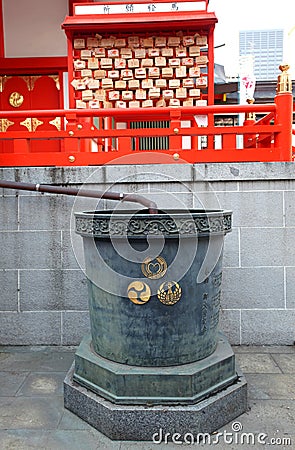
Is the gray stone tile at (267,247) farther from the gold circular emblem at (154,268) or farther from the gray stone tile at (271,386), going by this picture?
the gold circular emblem at (154,268)

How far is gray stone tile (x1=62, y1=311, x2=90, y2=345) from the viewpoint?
491 cm

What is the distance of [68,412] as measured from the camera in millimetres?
3389

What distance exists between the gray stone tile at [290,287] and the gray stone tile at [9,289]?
329cm

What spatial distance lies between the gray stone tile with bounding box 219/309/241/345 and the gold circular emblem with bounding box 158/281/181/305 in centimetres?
199

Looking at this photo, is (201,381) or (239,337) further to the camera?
(239,337)

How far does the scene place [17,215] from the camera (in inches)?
194

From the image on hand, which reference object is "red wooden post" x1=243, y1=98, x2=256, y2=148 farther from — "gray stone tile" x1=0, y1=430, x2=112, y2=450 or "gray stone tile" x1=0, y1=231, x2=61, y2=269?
"gray stone tile" x1=0, y1=430, x2=112, y2=450

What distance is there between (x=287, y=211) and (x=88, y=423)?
3.20 m

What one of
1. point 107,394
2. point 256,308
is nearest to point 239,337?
point 256,308

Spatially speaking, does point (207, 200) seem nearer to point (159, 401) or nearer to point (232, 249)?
point (232, 249)

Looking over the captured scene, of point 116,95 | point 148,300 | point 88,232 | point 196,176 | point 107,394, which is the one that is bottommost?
point 107,394

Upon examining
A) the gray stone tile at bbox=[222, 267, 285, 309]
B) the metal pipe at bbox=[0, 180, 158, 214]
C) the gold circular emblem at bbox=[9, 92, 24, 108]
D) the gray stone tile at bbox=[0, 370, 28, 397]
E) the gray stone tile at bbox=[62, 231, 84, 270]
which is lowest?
the gray stone tile at bbox=[0, 370, 28, 397]

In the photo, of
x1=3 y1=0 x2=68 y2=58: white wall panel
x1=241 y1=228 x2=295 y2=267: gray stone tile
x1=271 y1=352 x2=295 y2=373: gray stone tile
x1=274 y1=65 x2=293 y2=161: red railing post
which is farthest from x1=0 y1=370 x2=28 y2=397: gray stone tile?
x1=3 y1=0 x2=68 y2=58: white wall panel

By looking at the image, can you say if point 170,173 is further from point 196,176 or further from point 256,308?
point 256,308
